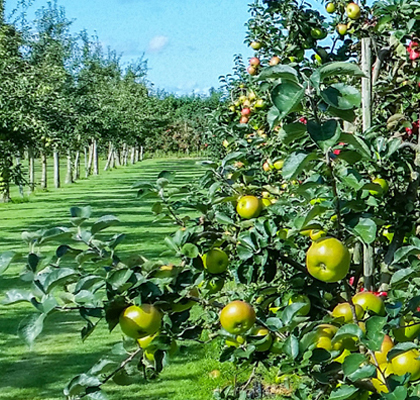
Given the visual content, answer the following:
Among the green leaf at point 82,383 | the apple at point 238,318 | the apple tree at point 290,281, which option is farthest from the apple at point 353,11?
the green leaf at point 82,383

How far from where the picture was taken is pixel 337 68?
945 millimetres

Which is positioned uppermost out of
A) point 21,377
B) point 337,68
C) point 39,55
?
point 39,55

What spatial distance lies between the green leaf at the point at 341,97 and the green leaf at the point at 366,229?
1.01 feet

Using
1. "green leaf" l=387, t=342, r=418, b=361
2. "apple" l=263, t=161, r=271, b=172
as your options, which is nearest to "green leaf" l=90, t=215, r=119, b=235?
"green leaf" l=387, t=342, r=418, b=361

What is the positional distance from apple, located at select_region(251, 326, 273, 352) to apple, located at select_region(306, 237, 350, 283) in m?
0.18

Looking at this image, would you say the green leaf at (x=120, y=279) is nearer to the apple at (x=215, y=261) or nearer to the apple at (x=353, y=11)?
the apple at (x=215, y=261)

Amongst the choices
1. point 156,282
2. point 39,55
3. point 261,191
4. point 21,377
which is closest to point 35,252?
point 156,282

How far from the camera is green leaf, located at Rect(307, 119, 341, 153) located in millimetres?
973

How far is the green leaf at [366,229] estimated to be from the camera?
1185 millimetres

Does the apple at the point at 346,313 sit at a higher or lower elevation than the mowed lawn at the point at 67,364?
higher

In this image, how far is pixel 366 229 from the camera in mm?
A: 1196

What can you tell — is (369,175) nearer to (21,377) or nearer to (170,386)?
(170,386)

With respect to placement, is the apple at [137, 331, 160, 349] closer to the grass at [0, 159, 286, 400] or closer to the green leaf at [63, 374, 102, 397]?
the green leaf at [63, 374, 102, 397]

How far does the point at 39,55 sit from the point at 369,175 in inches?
601
